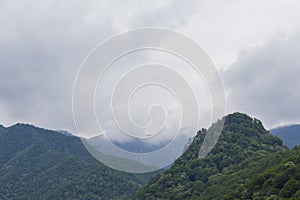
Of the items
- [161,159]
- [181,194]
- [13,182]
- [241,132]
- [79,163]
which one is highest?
[79,163]

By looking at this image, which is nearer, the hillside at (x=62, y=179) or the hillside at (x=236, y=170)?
the hillside at (x=236, y=170)

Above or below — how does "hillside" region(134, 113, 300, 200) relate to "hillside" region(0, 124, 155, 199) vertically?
below

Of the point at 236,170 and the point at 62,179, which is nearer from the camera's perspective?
the point at 236,170

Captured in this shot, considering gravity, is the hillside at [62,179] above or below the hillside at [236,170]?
above

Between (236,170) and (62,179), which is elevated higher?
(62,179)

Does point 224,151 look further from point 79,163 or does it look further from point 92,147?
point 79,163

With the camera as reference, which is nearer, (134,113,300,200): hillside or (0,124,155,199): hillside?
(134,113,300,200): hillside

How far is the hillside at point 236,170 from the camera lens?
119 feet

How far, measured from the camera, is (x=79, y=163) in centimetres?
17088

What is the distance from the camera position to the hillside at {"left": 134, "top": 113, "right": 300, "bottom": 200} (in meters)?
36.2

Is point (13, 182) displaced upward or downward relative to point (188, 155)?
upward

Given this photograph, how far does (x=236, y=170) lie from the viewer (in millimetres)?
54656

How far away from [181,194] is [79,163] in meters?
122

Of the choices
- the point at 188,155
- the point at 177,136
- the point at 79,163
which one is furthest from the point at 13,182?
the point at 177,136
